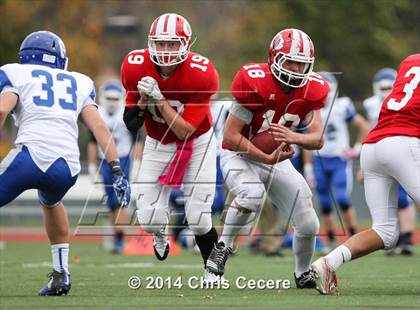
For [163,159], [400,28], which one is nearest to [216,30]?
[400,28]

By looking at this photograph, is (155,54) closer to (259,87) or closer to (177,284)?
(259,87)

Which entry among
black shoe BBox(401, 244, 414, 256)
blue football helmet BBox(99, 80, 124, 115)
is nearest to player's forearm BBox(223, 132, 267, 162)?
black shoe BBox(401, 244, 414, 256)

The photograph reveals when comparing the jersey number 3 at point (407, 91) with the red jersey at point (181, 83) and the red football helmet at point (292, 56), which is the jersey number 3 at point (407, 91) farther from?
the red jersey at point (181, 83)

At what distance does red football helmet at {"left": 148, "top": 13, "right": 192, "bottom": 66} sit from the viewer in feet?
22.7

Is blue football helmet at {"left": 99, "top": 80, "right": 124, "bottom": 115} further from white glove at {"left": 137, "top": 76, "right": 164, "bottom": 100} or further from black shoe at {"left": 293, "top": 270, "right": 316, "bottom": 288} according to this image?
black shoe at {"left": 293, "top": 270, "right": 316, "bottom": 288}

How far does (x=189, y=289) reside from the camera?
6918 millimetres

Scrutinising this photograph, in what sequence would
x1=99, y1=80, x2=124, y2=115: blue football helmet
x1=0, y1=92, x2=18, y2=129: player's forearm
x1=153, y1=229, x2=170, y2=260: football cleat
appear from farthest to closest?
x1=99, y1=80, x2=124, y2=115: blue football helmet, x1=153, y1=229, x2=170, y2=260: football cleat, x1=0, y1=92, x2=18, y2=129: player's forearm

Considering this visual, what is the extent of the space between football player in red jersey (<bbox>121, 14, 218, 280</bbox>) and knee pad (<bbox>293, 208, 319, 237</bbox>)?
63 cm

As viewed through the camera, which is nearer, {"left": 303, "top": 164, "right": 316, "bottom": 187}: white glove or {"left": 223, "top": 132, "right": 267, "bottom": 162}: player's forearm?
{"left": 223, "top": 132, "right": 267, "bottom": 162}: player's forearm

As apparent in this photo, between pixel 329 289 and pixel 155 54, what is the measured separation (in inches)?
76.1

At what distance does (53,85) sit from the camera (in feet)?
21.0

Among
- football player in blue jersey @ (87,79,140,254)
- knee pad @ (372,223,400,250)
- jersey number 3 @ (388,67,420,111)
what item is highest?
jersey number 3 @ (388,67,420,111)

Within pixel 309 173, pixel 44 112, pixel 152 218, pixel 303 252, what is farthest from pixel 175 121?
pixel 309 173

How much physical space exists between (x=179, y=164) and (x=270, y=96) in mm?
846
